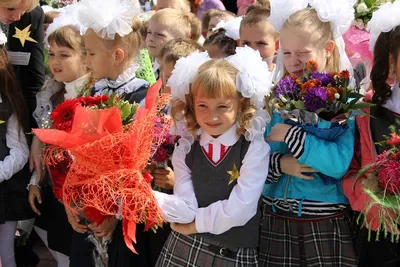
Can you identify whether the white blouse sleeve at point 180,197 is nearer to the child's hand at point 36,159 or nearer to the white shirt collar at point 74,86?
the white shirt collar at point 74,86

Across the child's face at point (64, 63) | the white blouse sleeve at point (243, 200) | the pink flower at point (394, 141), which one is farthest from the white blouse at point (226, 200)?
the child's face at point (64, 63)

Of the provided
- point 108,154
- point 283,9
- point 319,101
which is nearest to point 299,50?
point 283,9

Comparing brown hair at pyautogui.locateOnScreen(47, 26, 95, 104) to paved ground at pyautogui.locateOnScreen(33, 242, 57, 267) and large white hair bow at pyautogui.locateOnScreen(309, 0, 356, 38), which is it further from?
paved ground at pyautogui.locateOnScreen(33, 242, 57, 267)

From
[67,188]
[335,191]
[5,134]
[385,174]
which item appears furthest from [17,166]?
[385,174]

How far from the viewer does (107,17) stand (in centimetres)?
349

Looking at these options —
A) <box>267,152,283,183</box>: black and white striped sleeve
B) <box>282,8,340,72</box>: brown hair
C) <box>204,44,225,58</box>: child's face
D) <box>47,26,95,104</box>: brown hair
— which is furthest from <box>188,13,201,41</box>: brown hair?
<box>267,152,283,183</box>: black and white striped sleeve

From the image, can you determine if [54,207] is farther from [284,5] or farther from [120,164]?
[284,5]

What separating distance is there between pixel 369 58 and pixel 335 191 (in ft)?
3.31

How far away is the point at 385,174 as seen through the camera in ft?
8.52

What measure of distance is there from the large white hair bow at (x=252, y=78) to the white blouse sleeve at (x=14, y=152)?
1878 mm

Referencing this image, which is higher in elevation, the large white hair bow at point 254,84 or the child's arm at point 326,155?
the large white hair bow at point 254,84

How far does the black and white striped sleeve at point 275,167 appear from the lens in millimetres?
3082

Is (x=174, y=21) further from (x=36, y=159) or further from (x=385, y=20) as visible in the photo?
(x=385, y=20)

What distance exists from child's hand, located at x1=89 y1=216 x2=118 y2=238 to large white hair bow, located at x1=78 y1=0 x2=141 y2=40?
1042 mm
